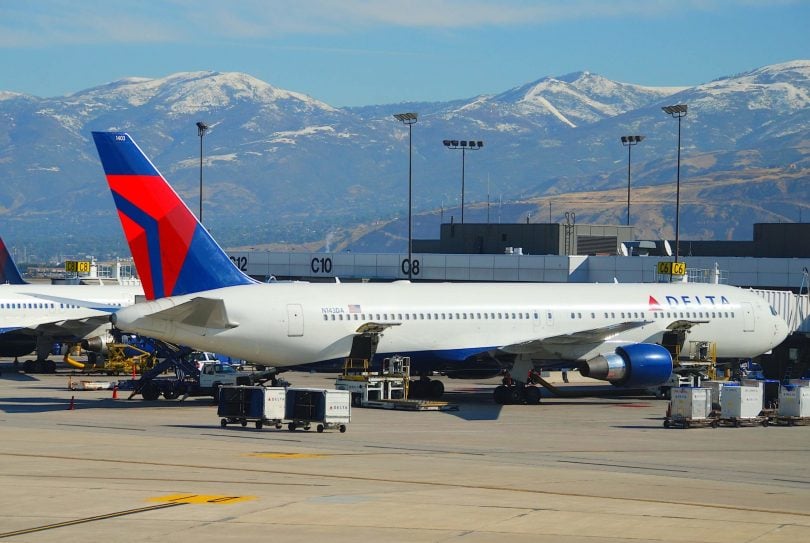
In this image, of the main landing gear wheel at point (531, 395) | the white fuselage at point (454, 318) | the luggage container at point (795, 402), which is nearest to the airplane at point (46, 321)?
the white fuselage at point (454, 318)

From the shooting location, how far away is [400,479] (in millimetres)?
29734

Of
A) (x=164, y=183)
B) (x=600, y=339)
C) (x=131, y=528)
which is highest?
(x=164, y=183)

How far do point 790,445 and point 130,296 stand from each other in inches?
1757

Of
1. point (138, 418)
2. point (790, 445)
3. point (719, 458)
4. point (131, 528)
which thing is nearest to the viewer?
point (131, 528)

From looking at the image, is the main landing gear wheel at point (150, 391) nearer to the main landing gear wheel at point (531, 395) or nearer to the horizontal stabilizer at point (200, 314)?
the horizontal stabilizer at point (200, 314)

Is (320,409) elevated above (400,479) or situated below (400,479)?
above

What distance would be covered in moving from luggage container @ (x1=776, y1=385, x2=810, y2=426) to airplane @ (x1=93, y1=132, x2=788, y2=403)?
5.16 m

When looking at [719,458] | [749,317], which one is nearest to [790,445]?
[719,458]

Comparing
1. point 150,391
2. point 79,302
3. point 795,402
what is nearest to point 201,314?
point 150,391

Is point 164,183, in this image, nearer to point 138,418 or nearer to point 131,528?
point 138,418

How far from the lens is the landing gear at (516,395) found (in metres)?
52.4

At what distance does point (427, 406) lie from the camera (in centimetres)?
4897

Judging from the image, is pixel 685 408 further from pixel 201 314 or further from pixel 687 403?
pixel 201 314

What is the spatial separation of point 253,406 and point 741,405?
15478 mm
